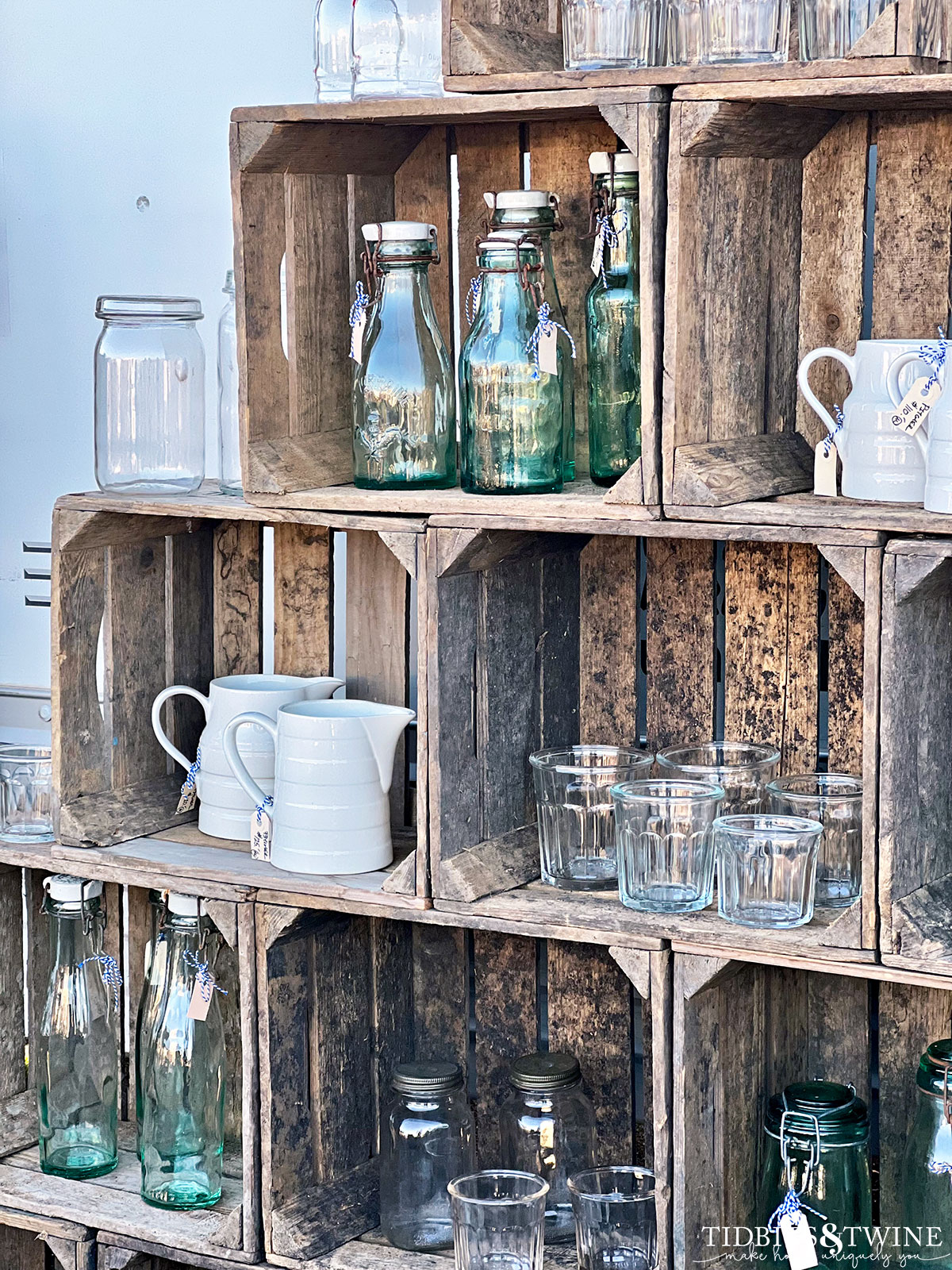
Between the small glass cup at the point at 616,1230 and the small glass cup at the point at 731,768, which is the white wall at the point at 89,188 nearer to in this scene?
the small glass cup at the point at 731,768

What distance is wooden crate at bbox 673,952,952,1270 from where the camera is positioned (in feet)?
5.83

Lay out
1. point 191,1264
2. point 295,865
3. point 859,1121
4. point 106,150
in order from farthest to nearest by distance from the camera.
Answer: point 106,150, point 191,1264, point 295,865, point 859,1121

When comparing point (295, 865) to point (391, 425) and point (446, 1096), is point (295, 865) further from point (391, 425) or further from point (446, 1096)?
point (391, 425)

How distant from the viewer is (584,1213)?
6.15 ft

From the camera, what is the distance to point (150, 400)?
2188 millimetres

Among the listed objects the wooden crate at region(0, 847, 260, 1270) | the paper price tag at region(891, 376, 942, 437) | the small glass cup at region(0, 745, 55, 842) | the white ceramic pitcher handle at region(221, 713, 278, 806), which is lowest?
the wooden crate at region(0, 847, 260, 1270)

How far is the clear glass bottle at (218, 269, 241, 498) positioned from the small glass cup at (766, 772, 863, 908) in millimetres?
805

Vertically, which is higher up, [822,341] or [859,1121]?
[822,341]

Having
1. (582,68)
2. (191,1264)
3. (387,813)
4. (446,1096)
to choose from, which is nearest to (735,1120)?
(446,1096)

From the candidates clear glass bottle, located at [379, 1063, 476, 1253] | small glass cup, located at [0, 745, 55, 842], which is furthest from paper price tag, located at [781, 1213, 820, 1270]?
small glass cup, located at [0, 745, 55, 842]

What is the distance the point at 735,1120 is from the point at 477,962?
1.45ft

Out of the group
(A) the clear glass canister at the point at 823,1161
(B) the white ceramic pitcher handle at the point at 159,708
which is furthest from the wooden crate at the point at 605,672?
(B) the white ceramic pitcher handle at the point at 159,708

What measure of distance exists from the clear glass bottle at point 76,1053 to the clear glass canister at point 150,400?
1.75 ft

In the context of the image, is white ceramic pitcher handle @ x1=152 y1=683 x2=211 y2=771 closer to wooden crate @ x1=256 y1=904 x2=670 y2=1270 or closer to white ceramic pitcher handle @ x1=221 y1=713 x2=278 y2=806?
white ceramic pitcher handle @ x1=221 y1=713 x2=278 y2=806
